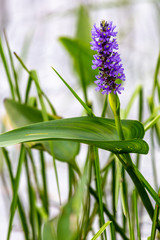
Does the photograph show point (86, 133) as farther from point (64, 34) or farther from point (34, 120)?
point (64, 34)

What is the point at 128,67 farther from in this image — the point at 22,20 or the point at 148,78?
the point at 22,20

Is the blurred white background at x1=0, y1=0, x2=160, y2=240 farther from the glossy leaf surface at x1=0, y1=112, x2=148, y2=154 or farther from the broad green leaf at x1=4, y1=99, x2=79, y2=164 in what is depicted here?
the glossy leaf surface at x1=0, y1=112, x2=148, y2=154

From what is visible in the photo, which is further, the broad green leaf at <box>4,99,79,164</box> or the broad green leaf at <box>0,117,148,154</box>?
the broad green leaf at <box>4,99,79,164</box>

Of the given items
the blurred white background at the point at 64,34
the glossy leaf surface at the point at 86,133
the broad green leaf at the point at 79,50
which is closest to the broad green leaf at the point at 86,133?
the glossy leaf surface at the point at 86,133

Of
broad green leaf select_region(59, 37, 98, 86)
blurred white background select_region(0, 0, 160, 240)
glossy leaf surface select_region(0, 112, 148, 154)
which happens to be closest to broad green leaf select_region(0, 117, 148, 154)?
glossy leaf surface select_region(0, 112, 148, 154)

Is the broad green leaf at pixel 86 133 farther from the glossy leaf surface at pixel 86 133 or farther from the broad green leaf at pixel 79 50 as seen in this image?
the broad green leaf at pixel 79 50

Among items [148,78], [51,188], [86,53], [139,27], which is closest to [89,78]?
[86,53]
